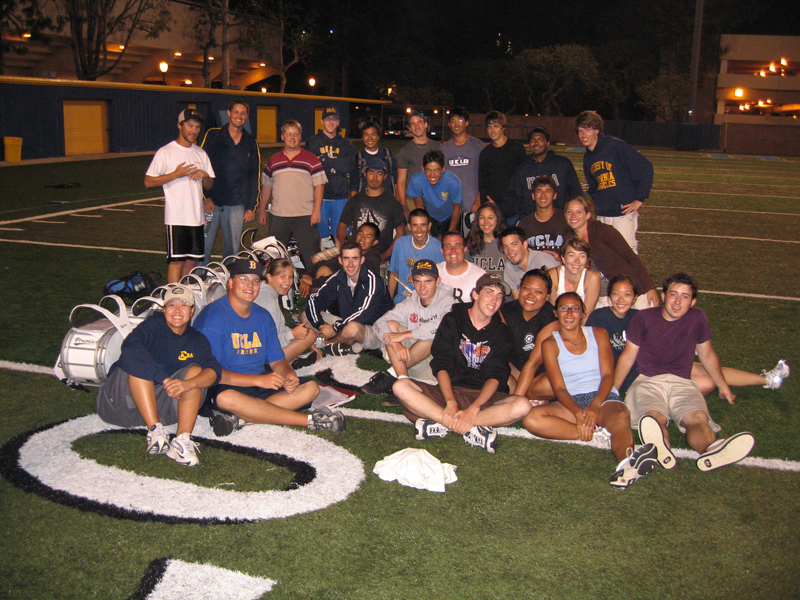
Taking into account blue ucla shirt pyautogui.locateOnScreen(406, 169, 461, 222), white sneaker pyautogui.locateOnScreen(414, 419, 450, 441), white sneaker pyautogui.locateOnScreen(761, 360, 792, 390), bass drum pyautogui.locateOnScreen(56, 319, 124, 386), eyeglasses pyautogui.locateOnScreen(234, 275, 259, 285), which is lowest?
white sneaker pyautogui.locateOnScreen(414, 419, 450, 441)

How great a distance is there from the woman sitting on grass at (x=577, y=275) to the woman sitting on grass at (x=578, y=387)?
30.7 inches

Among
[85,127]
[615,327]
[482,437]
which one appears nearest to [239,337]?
[482,437]

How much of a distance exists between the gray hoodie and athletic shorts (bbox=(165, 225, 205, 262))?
2.76 meters

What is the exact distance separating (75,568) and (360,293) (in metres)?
3.76

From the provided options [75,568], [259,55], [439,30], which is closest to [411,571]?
[75,568]

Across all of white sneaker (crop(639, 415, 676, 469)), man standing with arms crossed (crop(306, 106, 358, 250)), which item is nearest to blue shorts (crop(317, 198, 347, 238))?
man standing with arms crossed (crop(306, 106, 358, 250))

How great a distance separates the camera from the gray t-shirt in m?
8.62

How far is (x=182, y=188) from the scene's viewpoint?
7633mm

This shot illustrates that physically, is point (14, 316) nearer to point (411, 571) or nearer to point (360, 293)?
point (360, 293)

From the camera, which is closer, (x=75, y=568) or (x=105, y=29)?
(x=75, y=568)

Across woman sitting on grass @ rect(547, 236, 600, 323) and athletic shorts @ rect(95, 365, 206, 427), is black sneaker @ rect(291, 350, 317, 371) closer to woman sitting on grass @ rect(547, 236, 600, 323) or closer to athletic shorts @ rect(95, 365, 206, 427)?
athletic shorts @ rect(95, 365, 206, 427)

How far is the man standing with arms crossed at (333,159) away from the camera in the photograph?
9.10 meters

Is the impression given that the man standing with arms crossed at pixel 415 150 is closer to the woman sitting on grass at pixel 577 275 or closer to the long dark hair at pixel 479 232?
the long dark hair at pixel 479 232

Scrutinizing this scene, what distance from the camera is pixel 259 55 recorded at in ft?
153
